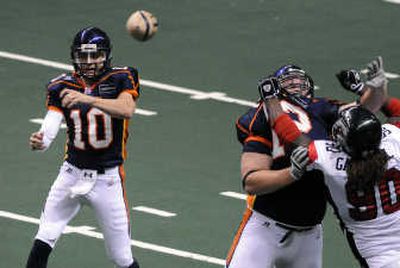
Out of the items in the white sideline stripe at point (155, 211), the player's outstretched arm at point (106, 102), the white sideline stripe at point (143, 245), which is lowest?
the white sideline stripe at point (143, 245)

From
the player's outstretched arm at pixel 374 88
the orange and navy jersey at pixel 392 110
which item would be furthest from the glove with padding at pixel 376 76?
the orange and navy jersey at pixel 392 110

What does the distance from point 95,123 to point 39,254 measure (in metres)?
1.13

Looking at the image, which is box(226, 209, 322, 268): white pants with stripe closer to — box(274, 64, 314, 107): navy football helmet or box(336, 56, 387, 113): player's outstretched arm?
box(274, 64, 314, 107): navy football helmet

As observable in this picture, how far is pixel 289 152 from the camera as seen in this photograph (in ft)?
33.0

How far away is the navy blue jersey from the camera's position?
33.2 ft

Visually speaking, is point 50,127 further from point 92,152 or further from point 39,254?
point 39,254

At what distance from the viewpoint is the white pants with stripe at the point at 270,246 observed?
405 inches

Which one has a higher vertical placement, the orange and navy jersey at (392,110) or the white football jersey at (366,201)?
the orange and navy jersey at (392,110)

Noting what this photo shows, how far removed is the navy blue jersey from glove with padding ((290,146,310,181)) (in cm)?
45

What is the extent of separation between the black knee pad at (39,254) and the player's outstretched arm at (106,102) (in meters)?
1.15

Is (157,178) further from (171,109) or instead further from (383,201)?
(383,201)

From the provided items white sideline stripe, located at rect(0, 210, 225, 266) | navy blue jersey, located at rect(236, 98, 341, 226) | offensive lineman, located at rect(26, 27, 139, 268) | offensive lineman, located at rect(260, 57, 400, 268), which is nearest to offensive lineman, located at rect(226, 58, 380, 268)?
navy blue jersey, located at rect(236, 98, 341, 226)

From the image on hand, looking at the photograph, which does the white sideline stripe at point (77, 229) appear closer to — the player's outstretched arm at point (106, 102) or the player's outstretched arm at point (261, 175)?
the player's outstretched arm at point (106, 102)

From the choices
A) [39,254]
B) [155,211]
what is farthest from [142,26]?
[39,254]
